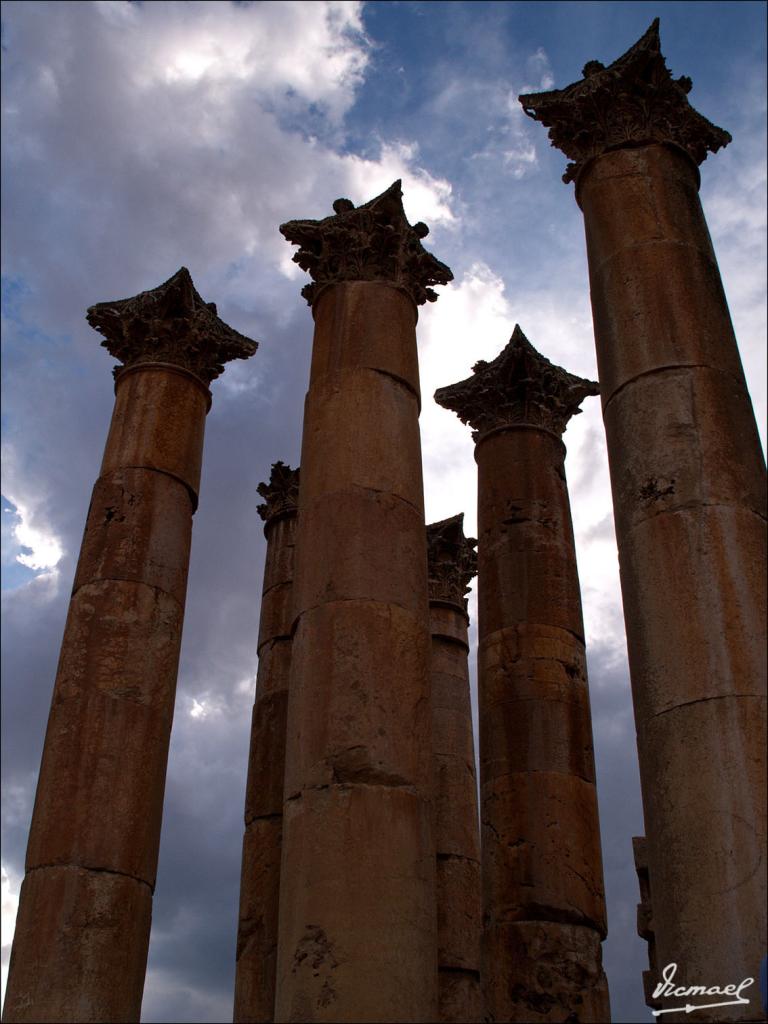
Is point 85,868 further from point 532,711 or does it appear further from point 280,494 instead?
point 280,494

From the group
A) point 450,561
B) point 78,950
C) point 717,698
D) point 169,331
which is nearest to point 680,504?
point 717,698

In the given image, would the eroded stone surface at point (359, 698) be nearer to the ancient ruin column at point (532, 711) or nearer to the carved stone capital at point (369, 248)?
the ancient ruin column at point (532, 711)

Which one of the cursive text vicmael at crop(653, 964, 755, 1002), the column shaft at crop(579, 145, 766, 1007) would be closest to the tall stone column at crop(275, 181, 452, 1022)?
the cursive text vicmael at crop(653, 964, 755, 1002)

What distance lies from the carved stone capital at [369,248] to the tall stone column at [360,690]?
0.09m

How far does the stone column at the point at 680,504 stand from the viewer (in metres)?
8.81

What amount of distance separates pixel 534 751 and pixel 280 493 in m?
9.78

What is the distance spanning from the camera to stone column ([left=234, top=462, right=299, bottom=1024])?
56.3 ft

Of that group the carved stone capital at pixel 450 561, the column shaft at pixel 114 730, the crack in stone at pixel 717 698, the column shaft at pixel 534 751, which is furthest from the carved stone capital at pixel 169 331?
the crack in stone at pixel 717 698

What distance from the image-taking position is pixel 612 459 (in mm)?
11711

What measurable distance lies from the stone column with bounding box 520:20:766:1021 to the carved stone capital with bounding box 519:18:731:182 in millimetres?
26

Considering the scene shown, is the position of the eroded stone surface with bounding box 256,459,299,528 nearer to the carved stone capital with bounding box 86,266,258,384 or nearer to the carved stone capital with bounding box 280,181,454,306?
the carved stone capital with bounding box 86,266,258,384

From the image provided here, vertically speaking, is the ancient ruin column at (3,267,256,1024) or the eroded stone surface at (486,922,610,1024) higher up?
the ancient ruin column at (3,267,256,1024)

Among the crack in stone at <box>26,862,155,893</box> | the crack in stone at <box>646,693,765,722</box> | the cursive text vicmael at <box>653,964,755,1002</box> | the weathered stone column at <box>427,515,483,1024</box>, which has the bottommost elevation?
the cursive text vicmael at <box>653,964,755,1002</box>

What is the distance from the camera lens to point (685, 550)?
33.9 ft
